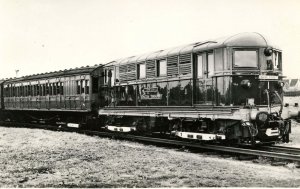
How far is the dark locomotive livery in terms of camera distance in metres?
11.8

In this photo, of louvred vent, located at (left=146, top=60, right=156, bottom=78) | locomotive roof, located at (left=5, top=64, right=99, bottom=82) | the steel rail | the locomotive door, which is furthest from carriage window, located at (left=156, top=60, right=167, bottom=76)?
locomotive roof, located at (left=5, top=64, right=99, bottom=82)

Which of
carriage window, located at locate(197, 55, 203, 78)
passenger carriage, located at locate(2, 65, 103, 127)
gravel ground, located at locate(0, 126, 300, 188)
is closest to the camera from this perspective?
gravel ground, located at locate(0, 126, 300, 188)

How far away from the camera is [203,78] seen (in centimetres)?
1278

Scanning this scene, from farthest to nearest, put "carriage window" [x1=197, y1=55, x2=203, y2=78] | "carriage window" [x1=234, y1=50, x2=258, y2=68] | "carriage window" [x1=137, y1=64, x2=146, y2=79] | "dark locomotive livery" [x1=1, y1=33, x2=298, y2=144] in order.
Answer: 1. "carriage window" [x1=137, y1=64, x2=146, y2=79]
2. "carriage window" [x1=197, y1=55, x2=203, y2=78]
3. "carriage window" [x1=234, y1=50, x2=258, y2=68]
4. "dark locomotive livery" [x1=1, y1=33, x2=298, y2=144]

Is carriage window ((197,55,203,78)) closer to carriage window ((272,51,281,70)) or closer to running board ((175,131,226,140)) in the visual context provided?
running board ((175,131,226,140))

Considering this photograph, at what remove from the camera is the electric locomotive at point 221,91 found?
38.1 feet

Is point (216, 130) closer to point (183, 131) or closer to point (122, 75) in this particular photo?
point (183, 131)

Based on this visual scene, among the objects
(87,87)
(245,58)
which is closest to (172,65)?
(245,58)

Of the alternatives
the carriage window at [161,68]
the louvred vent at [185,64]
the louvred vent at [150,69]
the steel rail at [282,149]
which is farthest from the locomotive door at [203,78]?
the louvred vent at [150,69]

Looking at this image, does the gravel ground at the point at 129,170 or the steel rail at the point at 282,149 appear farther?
the steel rail at the point at 282,149

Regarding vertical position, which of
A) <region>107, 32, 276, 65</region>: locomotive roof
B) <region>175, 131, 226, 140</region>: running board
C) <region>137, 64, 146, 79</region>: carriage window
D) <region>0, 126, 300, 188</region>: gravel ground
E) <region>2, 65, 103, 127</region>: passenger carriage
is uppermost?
<region>107, 32, 276, 65</region>: locomotive roof

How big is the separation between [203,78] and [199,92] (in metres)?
0.57

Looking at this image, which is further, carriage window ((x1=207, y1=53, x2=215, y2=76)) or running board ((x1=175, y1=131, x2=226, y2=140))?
carriage window ((x1=207, y1=53, x2=215, y2=76))

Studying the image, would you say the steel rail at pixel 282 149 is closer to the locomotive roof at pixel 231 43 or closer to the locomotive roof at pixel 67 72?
the locomotive roof at pixel 231 43
